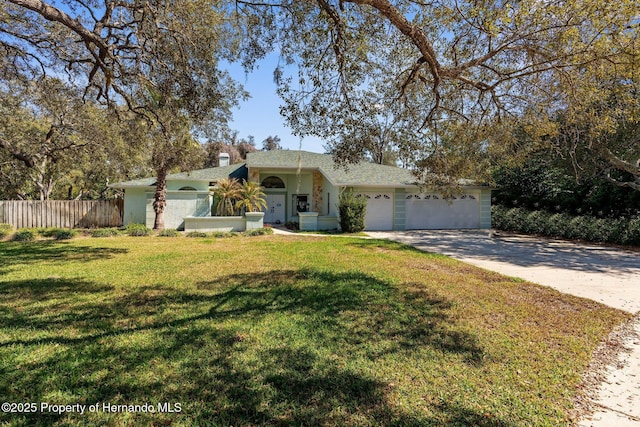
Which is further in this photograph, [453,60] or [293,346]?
[453,60]

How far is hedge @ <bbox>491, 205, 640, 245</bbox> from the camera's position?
1358 centimetres

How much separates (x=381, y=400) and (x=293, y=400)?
82 cm

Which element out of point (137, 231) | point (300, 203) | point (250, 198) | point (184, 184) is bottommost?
point (137, 231)

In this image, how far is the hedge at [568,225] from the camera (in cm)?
1358

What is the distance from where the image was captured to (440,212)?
1911 centimetres

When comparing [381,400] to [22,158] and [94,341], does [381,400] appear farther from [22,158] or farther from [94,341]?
[22,158]

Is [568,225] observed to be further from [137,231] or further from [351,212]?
[137,231]

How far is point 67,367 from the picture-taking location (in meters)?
3.35

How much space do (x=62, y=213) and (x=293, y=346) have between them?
63.7 feet

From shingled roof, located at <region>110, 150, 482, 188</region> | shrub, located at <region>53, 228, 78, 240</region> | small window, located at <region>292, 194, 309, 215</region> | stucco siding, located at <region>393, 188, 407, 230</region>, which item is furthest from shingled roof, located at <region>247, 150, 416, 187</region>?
shrub, located at <region>53, 228, 78, 240</region>

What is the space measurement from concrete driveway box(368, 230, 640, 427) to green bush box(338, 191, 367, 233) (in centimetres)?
265

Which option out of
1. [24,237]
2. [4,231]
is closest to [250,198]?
[24,237]

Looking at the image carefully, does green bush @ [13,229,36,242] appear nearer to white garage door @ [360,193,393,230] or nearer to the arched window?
the arched window

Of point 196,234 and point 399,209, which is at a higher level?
point 399,209
